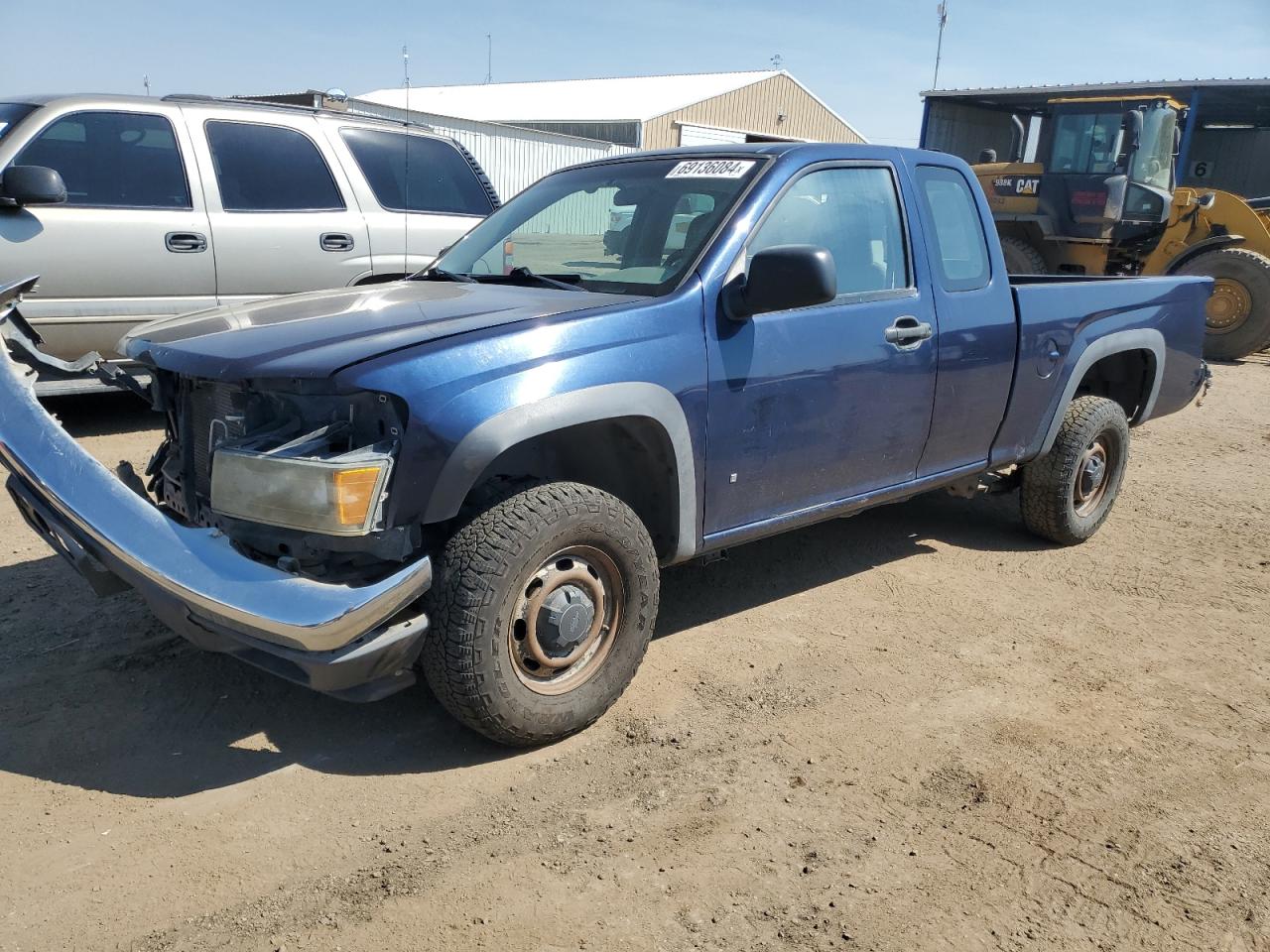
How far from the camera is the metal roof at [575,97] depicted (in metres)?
35.0

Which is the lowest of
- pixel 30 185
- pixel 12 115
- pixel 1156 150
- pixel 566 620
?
pixel 566 620

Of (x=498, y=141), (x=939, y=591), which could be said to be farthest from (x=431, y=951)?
(x=498, y=141)

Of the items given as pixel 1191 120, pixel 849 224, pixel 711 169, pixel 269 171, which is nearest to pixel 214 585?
pixel 711 169

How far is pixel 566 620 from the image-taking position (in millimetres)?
3113

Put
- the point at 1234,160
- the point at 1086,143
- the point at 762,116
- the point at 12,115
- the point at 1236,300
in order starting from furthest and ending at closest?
the point at 762,116
the point at 1234,160
the point at 1086,143
the point at 1236,300
the point at 12,115

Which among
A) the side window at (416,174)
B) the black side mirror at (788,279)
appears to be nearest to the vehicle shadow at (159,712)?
the black side mirror at (788,279)

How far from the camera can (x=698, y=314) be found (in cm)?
338

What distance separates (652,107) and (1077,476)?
106ft

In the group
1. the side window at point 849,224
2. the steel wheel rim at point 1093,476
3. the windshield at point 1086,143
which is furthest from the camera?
the windshield at point 1086,143

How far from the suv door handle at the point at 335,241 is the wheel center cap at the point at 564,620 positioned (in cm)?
463

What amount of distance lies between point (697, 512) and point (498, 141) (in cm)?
1918

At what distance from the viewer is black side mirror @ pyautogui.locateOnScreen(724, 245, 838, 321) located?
3225 mm

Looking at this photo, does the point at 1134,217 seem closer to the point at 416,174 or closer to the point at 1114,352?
the point at 1114,352

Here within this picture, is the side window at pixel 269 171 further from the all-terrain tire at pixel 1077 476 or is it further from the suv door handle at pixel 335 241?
the all-terrain tire at pixel 1077 476
